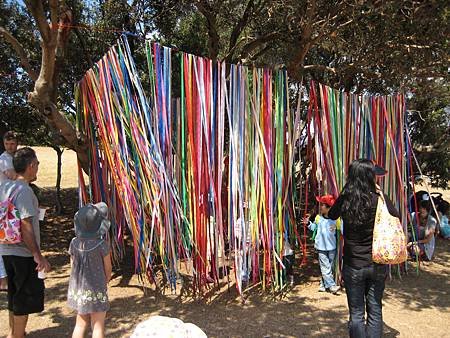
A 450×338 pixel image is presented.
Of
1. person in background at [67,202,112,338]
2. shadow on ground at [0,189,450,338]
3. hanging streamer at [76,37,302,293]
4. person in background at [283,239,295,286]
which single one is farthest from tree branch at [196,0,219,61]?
person in background at [67,202,112,338]

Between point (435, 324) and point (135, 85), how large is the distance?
137 inches

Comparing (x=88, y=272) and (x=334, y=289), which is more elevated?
(x=88, y=272)

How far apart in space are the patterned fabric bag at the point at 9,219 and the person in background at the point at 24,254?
25 mm

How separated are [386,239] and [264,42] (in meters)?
4.92

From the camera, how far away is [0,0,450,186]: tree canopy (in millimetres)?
4672

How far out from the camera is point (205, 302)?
409 centimetres

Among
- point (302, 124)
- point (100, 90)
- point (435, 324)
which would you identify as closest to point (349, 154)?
point (302, 124)

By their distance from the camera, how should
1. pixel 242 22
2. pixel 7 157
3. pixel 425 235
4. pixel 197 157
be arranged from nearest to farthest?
pixel 197 157, pixel 7 157, pixel 425 235, pixel 242 22

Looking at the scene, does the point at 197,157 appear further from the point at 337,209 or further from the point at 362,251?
the point at 362,251

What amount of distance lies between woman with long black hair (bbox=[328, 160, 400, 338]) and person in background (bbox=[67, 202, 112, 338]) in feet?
5.64

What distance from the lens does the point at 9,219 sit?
290 cm

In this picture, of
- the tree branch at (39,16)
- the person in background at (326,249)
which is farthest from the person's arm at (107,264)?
the tree branch at (39,16)

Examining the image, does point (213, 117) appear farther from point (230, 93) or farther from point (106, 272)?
point (106, 272)

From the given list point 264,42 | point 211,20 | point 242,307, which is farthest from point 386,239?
point 264,42
